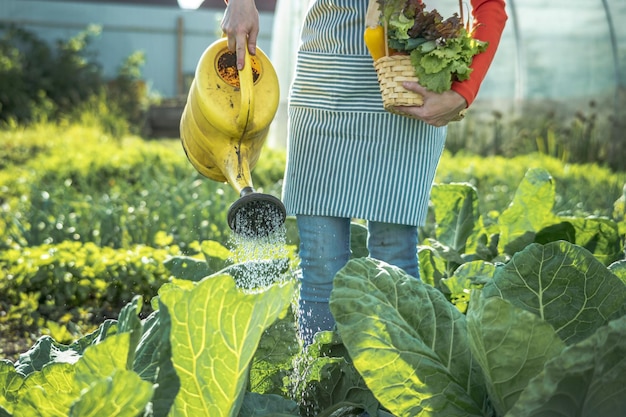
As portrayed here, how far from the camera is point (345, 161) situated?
2564 mm

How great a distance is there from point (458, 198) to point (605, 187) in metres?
3.37

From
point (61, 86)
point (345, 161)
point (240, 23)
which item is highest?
point (240, 23)

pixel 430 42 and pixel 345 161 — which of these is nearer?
pixel 430 42

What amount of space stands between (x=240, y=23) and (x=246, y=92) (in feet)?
0.55

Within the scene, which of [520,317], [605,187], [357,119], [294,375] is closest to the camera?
[520,317]

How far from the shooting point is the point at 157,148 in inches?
324

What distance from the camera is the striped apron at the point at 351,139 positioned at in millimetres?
2529

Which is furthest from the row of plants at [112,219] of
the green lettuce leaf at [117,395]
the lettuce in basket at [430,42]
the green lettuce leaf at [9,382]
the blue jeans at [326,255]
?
the green lettuce leaf at [117,395]

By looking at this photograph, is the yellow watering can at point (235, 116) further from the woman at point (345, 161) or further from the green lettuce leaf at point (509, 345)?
the green lettuce leaf at point (509, 345)

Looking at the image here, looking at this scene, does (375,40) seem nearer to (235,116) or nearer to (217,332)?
(235,116)

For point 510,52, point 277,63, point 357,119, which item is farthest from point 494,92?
point 357,119

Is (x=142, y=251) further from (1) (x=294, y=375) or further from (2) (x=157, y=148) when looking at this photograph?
(2) (x=157, y=148)

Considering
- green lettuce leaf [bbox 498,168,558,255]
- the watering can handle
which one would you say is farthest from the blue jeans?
green lettuce leaf [bbox 498,168,558,255]

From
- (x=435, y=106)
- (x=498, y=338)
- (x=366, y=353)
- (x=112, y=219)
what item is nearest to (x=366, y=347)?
(x=366, y=353)
